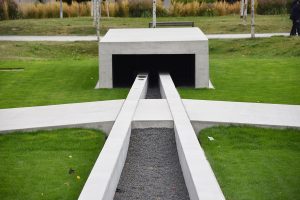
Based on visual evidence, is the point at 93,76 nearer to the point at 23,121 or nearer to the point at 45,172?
the point at 23,121

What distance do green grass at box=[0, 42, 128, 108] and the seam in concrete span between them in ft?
11.6

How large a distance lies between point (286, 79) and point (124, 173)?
28.6 feet

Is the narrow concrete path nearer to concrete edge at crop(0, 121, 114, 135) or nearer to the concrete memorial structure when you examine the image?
concrete edge at crop(0, 121, 114, 135)

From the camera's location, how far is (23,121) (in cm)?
1163

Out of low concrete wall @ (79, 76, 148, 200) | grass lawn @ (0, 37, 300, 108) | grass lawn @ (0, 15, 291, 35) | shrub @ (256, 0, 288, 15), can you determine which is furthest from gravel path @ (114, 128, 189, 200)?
shrub @ (256, 0, 288, 15)

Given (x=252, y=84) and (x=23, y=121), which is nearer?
(x=23, y=121)

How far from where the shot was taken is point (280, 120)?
11.3 metres

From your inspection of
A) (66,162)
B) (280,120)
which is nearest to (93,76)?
(280,120)

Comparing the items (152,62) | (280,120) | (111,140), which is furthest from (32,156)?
(152,62)

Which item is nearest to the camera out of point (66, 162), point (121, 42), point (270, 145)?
point (66, 162)

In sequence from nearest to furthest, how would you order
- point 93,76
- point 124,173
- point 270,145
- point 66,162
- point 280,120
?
1. point 124,173
2. point 66,162
3. point 270,145
4. point 280,120
5. point 93,76

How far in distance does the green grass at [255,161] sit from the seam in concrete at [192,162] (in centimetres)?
35

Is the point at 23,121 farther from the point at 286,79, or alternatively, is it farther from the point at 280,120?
the point at 286,79

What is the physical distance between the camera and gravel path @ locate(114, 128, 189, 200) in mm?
8023
